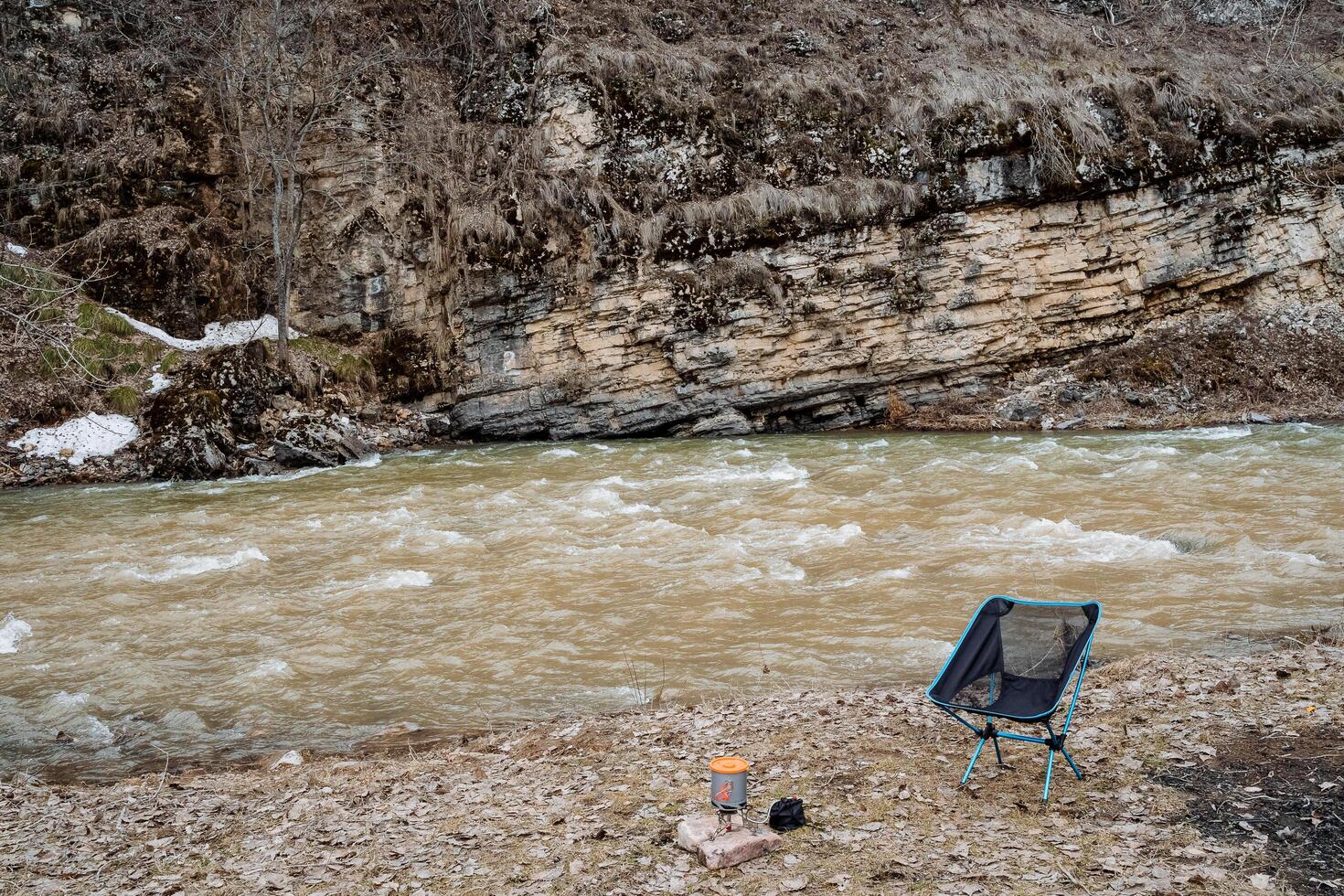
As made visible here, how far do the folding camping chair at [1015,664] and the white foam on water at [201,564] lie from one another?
7589mm

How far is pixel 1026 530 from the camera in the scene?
916 centimetres

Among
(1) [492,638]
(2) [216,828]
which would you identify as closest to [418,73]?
(1) [492,638]

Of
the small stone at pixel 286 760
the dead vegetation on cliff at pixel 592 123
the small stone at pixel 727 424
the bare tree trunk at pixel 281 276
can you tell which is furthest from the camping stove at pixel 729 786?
the bare tree trunk at pixel 281 276

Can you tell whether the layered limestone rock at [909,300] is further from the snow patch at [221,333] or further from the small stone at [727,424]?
the snow patch at [221,333]

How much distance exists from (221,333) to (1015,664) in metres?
18.4

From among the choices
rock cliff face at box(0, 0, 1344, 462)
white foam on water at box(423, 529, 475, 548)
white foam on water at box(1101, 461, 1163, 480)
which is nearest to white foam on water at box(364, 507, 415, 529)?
white foam on water at box(423, 529, 475, 548)

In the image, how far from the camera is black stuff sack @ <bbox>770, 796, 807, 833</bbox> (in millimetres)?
3854

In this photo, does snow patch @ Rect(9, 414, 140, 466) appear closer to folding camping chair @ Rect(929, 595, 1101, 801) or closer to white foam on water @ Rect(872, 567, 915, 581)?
white foam on water @ Rect(872, 567, 915, 581)

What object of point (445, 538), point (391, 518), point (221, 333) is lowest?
point (445, 538)

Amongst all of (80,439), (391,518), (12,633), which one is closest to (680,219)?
(391,518)

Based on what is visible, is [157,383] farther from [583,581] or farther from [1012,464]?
[1012,464]

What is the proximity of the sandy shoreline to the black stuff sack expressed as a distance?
0.06m

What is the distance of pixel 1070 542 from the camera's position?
28.4ft

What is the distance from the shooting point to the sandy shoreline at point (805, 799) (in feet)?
11.4
